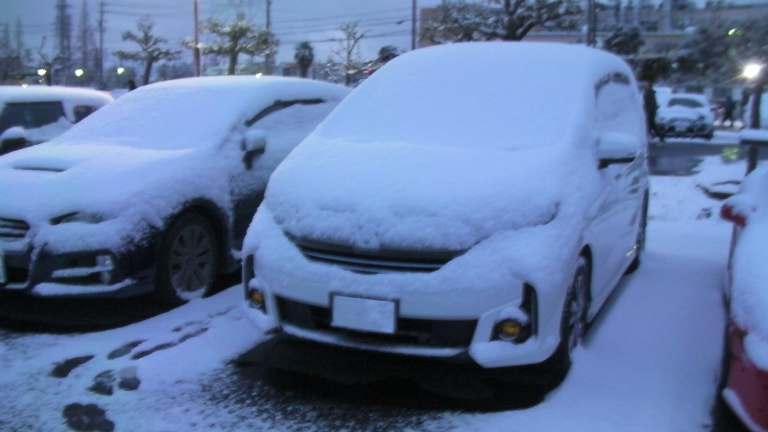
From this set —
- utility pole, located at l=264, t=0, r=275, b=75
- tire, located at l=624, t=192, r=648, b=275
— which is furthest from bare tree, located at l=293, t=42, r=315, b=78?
tire, located at l=624, t=192, r=648, b=275

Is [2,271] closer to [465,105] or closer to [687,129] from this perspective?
[465,105]

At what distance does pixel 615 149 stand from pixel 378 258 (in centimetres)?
138

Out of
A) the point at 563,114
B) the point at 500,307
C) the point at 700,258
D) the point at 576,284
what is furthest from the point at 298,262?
the point at 700,258

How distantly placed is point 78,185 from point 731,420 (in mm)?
3598

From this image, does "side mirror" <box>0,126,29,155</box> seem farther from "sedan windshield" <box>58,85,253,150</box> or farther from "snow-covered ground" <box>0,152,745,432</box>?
"snow-covered ground" <box>0,152,745,432</box>

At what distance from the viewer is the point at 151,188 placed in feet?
13.7

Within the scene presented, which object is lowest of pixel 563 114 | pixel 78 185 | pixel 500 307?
pixel 500 307

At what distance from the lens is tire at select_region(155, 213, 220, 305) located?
166 inches

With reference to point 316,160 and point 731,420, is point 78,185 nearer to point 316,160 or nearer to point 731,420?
point 316,160

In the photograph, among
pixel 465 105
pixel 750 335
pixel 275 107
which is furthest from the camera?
pixel 275 107

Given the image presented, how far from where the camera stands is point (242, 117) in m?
4.90

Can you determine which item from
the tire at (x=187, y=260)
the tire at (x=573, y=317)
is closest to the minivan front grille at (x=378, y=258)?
the tire at (x=573, y=317)

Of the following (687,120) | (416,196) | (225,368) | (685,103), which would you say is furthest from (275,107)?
(685,103)

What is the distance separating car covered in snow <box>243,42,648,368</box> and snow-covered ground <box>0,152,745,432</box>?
244 mm
